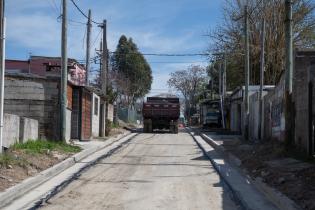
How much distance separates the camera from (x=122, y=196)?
11.9m

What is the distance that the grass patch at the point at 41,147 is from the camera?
18.1 m

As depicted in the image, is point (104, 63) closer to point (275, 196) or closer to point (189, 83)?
point (275, 196)

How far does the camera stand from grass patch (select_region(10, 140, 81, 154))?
18.1 m

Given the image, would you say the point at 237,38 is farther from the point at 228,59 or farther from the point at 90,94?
the point at 90,94

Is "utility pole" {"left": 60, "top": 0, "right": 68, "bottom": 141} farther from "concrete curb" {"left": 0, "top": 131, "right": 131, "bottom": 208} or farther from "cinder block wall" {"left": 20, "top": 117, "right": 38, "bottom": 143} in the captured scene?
"concrete curb" {"left": 0, "top": 131, "right": 131, "bottom": 208}

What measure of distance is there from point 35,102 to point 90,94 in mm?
7973

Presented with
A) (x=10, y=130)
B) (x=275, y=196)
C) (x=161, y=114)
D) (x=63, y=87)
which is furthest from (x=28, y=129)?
(x=161, y=114)

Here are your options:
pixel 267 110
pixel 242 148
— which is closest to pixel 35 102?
pixel 242 148

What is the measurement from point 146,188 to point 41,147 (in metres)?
7.59

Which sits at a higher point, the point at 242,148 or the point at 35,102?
the point at 35,102

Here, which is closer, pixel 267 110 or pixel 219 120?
pixel 267 110

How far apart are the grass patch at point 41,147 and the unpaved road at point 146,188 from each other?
1847 mm

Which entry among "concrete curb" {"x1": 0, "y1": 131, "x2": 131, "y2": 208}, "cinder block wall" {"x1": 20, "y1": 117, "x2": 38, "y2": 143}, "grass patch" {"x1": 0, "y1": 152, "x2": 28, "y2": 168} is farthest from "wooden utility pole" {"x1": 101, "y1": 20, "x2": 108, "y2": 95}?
"grass patch" {"x1": 0, "y1": 152, "x2": 28, "y2": 168}

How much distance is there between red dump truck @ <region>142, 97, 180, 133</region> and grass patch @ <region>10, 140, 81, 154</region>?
80.3 feet
